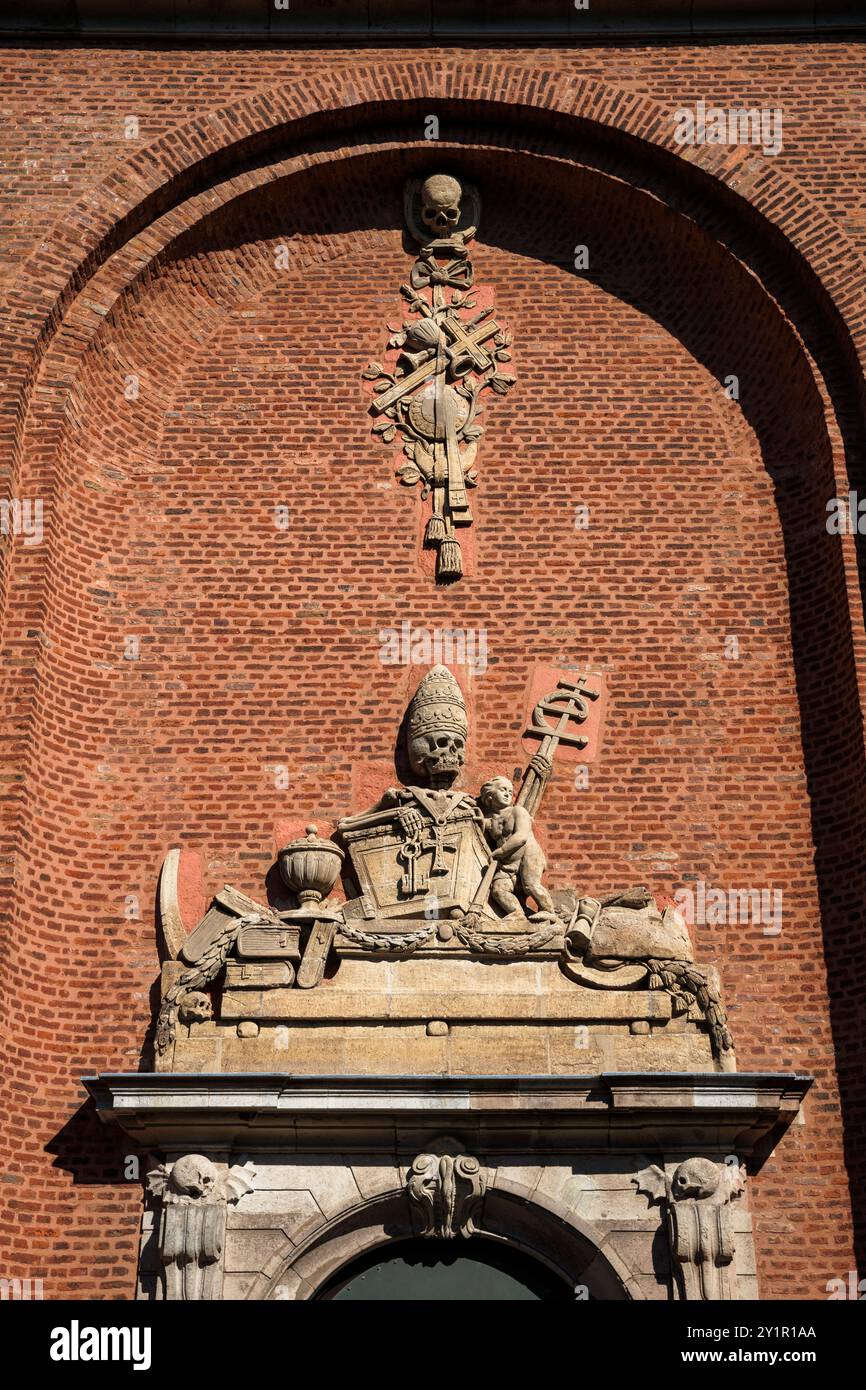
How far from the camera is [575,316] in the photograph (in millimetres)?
12781

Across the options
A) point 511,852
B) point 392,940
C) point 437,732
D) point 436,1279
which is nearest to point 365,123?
point 437,732

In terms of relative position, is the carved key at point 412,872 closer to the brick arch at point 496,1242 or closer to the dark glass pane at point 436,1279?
the brick arch at point 496,1242

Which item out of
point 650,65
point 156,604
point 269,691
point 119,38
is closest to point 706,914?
point 269,691

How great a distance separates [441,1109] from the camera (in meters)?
9.62

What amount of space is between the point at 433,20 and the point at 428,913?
6.45 metres

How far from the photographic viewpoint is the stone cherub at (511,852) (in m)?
10.5

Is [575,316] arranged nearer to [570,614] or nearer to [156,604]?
[570,614]

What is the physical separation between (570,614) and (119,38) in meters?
5.16

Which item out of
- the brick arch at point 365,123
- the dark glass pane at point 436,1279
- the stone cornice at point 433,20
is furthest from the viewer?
the stone cornice at point 433,20

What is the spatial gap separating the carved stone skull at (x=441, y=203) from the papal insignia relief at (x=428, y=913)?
3.61 m

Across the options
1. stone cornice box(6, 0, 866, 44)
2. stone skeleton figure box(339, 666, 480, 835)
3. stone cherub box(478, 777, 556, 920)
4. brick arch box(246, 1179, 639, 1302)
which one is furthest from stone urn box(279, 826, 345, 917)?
stone cornice box(6, 0, 866, 44)

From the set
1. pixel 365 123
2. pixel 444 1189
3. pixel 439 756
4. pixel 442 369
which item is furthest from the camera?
pixel 365 123

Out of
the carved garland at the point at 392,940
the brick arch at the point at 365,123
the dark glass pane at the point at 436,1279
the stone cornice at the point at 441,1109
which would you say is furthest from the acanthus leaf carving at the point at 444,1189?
the brick arch at the point at 365,123

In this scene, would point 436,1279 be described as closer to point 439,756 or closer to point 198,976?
point 198,976
